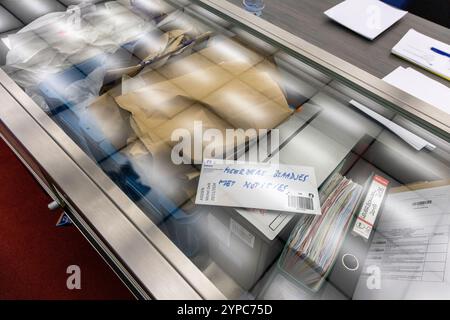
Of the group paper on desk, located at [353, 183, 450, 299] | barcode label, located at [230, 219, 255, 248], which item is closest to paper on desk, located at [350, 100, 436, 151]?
paper on desk, located at [353, 183, 450, 299]

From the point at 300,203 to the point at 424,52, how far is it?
1.11 metres

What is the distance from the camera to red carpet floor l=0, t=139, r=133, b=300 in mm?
1328

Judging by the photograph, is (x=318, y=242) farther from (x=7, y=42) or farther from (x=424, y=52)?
(x=7, y=42)

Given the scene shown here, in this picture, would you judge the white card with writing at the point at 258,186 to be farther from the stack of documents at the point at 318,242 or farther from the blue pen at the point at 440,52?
the blue pen at the point at 440,52

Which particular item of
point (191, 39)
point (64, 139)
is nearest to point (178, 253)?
point (64, 139)

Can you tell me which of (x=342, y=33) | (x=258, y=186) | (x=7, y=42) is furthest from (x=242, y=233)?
(x=7, y=42)

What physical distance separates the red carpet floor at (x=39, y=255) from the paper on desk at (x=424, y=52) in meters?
1.60

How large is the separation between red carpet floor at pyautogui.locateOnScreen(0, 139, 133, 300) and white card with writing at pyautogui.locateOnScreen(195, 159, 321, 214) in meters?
0.92

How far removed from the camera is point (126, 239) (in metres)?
0.57

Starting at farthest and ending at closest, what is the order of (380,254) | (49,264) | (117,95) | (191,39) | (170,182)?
1. (49,264)
2. (191,39)
3. (117,95)
4. (170,182)
5. (380,254)

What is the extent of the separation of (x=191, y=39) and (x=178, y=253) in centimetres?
76

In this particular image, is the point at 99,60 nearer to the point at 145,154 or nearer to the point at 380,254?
the point at 145,154

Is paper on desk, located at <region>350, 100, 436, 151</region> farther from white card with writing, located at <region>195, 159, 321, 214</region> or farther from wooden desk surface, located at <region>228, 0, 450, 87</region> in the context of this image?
wooden desk surface, located at <region>228, 0, 450, 87</region>

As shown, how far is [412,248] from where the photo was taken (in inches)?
24.3
